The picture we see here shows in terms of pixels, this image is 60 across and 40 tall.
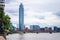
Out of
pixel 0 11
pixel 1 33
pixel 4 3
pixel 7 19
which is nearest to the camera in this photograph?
pixel 4 3

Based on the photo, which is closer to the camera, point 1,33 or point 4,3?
point 4,3

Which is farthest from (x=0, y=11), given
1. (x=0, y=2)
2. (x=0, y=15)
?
(x=0, y=2)

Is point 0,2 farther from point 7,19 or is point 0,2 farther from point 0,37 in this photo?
point 7,19

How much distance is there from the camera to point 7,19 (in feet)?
59.3

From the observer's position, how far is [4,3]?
10914mm

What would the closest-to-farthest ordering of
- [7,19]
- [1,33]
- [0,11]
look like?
1. [1,33]
2. [0,11]
3. [7,19]

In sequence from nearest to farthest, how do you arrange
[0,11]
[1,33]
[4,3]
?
[4,3], [1,33], [0,11]

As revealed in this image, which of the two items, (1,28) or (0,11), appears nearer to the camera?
(1,28)

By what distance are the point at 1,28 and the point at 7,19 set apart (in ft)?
18.8

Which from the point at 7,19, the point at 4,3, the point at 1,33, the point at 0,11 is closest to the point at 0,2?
the point at 4,3

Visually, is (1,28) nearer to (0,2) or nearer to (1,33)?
(1,33)

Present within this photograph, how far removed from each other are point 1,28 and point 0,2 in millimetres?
Result: 1779

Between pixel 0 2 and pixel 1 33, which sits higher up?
pixel 0 2

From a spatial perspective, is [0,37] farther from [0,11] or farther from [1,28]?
[0,11]
